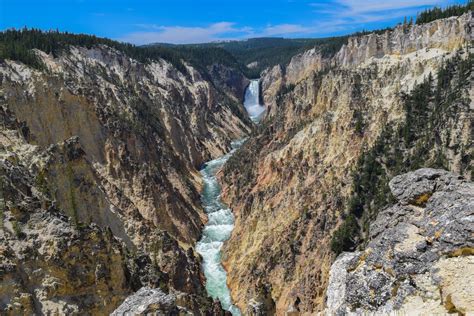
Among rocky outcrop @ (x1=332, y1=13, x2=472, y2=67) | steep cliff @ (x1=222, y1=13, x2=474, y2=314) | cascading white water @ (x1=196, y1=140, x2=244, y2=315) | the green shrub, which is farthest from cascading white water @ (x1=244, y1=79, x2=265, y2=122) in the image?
the green shrub

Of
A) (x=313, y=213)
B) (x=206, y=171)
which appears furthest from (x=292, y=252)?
(x=206, y=171)

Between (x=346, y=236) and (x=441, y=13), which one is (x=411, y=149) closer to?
(x=346, y=236)

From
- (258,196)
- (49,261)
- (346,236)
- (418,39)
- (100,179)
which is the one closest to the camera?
(49,261)

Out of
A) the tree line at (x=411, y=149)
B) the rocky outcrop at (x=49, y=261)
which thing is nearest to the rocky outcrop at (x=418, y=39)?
the tree line at (x=411, y=149)

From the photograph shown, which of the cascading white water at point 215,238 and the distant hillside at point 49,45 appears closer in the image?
the cascading white water at point 215,238

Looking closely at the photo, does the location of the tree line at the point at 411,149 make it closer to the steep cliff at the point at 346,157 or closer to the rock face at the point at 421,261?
the steep cliff at the point at 346,157

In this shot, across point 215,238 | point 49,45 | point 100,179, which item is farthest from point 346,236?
point 49,45

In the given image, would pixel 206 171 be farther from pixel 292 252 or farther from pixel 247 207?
pixel 292 252
